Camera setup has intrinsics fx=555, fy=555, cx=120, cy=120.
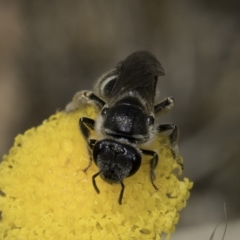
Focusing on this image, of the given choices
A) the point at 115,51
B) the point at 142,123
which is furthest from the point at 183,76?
the point at 142,123

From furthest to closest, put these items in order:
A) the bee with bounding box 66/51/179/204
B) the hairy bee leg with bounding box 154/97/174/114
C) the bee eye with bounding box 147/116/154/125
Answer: the hairy bee leg with bounding box 154/97/174/114 → the bee eye with bounding box 147/116/154/125 → the bee with bounding box 66/51/179/204

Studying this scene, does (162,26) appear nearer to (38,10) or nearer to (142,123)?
(38,10)

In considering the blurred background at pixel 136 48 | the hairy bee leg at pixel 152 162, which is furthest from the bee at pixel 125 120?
the blurred background at pixel 136 48

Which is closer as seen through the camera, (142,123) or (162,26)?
(142,123)

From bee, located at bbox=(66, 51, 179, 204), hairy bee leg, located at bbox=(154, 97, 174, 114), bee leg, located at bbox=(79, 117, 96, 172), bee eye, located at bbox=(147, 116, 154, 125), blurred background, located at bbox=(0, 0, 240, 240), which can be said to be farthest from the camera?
blurred background, located at bbox=(0, 0, 240, 240)

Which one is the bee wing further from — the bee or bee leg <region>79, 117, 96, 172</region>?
bee leg <region>79, 117, 96, 172</region>

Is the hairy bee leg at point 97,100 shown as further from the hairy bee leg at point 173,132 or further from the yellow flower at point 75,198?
the hairy bee leg at point 173,132

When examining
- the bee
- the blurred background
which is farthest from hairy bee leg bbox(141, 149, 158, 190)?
the blurred background

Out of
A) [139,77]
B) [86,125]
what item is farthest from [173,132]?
[86,125]
